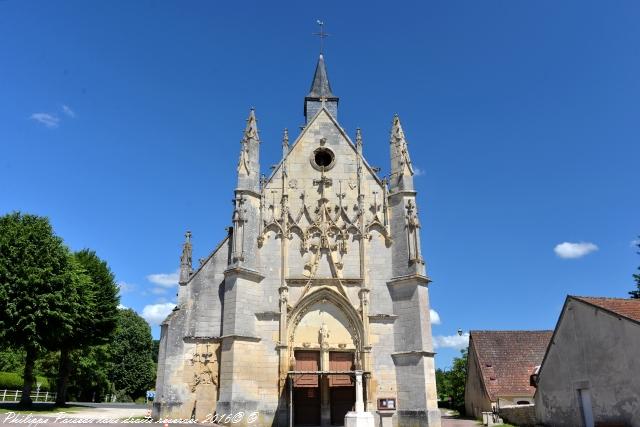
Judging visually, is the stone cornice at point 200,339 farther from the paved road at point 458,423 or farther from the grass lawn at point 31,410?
the paved road at point 458,423

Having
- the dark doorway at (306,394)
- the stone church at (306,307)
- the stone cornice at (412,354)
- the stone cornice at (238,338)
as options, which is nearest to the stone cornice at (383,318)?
the stone church at (306,307)

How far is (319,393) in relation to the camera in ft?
65.5

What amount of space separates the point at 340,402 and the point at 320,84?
17.3 m

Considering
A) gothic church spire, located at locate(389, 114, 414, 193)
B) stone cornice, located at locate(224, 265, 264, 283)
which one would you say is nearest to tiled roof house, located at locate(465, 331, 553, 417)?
gothic church spire, located at locate(389, 114, 414, 193)

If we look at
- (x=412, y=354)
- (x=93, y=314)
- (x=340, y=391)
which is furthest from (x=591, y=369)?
(x=93, y=314)

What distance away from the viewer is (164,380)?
63.7 ft

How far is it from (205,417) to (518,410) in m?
13.8

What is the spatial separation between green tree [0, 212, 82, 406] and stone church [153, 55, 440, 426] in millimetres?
7892

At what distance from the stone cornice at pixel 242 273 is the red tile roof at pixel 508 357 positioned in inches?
575

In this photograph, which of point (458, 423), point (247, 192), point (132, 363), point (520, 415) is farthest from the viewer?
point (132, 363)

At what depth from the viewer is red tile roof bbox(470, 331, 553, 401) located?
26906 millimetres

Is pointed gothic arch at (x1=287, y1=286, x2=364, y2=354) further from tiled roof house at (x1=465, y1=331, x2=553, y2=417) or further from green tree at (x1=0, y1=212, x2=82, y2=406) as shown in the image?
green tree at (x1=0, y1=212, x2=82, y2=406)

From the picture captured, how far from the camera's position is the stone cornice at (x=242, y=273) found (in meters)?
20.0

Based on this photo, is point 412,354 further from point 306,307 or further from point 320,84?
point 320,84
